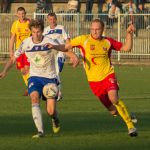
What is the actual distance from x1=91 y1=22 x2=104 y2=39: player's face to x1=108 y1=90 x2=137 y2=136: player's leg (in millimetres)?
1037

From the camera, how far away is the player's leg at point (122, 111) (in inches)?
544

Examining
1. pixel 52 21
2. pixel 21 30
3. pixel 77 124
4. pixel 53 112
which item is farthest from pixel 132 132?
pixel 21 30

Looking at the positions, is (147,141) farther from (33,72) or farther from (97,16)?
(97,16)

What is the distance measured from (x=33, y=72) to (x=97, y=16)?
80.9 ft

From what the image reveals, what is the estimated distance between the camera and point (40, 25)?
1411cm

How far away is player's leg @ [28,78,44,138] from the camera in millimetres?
13711

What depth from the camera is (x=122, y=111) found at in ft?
46.6

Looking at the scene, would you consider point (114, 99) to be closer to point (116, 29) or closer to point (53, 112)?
point (53, 112)

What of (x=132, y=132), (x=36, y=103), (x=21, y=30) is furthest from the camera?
(x=21, y=30)

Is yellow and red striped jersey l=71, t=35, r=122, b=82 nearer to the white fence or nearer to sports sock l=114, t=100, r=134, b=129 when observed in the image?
sports sock l=114, t=100, r=134, b=129

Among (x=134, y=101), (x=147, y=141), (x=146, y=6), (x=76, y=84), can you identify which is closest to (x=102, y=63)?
(x=147, y=141)

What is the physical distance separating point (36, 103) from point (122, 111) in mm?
1417

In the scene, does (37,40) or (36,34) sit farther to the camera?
(37,40)

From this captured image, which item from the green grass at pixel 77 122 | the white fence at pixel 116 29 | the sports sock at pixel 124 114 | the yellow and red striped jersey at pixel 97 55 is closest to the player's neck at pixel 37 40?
the yellow and red striped jersey at pixel 97 55
